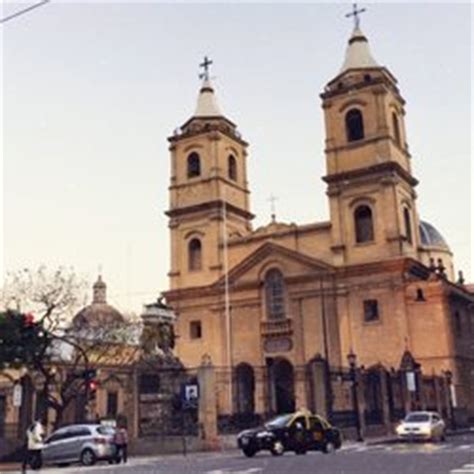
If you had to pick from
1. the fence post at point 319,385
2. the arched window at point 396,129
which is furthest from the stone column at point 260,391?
the arched window at point 396,129

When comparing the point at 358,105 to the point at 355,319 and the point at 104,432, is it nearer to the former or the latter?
the point at 355,319

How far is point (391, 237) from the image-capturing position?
44.4 metres

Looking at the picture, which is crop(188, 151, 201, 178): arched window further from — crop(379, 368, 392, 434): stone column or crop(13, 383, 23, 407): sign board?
crop(13, 383, 23, 407): sign board

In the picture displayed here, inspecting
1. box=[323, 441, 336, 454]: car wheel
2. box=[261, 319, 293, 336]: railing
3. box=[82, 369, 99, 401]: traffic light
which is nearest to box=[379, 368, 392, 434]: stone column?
box=[261, 319, 293, 336]: railing

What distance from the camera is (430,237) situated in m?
67.9

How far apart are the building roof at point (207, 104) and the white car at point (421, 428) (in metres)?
31.2

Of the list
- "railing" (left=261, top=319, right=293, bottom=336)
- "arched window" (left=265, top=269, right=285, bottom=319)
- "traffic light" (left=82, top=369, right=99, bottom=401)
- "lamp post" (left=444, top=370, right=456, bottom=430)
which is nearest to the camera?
"traffic light" (left=82, top=369, right=99, bottom=401)

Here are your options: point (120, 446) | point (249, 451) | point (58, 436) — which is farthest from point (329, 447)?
point (58, 436)

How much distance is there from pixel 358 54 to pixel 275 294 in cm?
1743

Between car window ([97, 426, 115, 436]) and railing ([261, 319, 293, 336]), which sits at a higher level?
railing ([261, 319, 293, 336])

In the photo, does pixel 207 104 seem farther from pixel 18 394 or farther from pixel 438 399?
pixel 18 394

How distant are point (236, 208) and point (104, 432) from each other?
30281mm

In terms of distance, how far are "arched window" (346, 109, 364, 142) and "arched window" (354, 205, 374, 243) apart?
505 cm

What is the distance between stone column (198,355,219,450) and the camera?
96.5 feet
